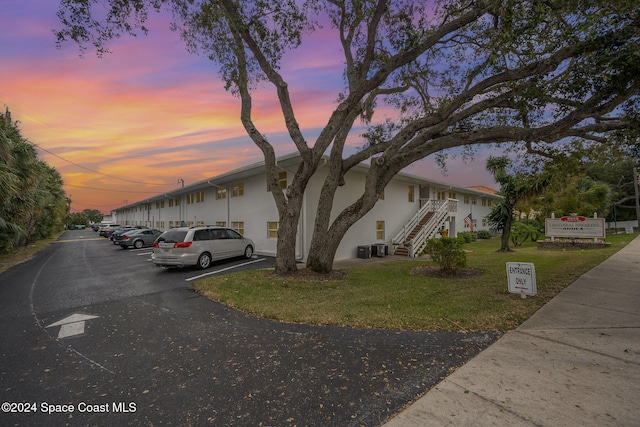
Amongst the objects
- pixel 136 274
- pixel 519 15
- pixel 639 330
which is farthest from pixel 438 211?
pixel 136 274

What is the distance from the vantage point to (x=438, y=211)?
18609 millimetres

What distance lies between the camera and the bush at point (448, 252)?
9.26 m

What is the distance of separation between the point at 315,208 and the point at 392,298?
25.0 feet

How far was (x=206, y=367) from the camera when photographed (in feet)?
12.1

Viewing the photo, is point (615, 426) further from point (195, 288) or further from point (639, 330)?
point (195, 288)

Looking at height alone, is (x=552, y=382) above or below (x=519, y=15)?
below

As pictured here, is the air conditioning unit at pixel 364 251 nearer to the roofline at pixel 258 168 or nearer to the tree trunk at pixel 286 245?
A: the roofline at pixel 258 168

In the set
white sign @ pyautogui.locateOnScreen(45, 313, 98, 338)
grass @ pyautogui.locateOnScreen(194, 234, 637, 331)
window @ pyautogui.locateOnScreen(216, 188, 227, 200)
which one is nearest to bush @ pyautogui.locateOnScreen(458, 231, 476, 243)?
grass @ pyautogui.locateOnScreen(194, 234, 637, 331)

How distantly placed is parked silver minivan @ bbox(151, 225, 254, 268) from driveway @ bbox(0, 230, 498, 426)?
180 inches

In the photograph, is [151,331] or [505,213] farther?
[505,213]

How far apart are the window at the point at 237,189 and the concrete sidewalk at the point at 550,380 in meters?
14.8

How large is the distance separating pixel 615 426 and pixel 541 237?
91.0ft

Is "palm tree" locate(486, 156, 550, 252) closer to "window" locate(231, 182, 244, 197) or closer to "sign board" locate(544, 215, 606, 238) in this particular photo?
"sign board" locate(544, 215, 606, 238)

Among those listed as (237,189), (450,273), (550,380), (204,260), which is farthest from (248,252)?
(550,380)
